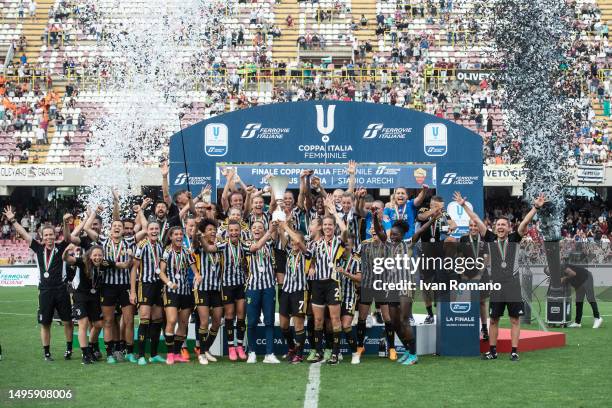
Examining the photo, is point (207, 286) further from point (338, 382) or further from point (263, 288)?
point (338, 382)

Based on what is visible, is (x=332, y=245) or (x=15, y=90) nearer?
(x=332, y=245)

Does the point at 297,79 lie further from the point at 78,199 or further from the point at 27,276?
the point at 27,276

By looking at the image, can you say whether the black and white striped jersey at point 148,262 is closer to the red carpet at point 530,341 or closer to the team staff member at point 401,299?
the team staff member at point 401,299

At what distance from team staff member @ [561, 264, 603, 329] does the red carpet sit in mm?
3370

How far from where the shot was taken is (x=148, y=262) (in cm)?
1332

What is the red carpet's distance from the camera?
1453 cm

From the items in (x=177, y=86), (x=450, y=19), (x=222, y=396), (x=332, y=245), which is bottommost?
(x=222, y=396)

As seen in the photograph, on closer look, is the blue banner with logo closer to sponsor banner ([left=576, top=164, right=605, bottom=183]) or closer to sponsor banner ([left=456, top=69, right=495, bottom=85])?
sponsor banner ([left=576, top=164, right=605, bottom=183])

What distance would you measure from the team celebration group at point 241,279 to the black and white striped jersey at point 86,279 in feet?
0.05

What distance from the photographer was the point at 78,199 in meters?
36.8

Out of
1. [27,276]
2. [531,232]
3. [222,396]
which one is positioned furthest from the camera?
[531,232]

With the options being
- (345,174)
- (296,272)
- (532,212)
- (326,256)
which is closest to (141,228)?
(296,272)

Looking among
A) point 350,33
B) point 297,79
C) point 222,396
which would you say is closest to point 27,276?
point 297,79

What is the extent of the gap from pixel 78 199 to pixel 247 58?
840 cm
